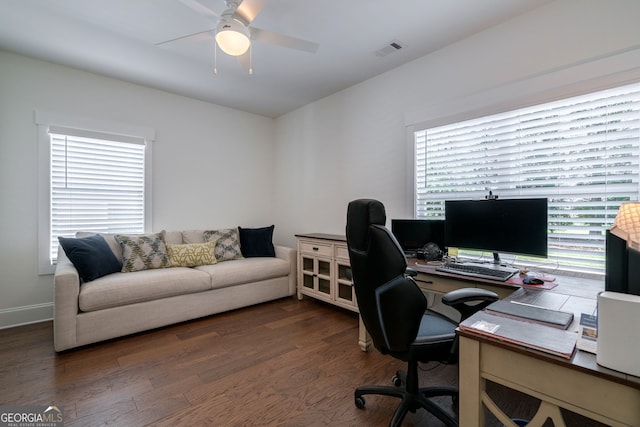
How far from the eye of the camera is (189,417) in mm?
1667

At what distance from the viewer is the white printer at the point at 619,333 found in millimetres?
802

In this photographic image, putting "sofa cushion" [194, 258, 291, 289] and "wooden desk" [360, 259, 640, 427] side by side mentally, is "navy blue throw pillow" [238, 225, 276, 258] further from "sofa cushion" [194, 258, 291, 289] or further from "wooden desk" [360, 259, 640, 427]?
"wooden desk" [360, 259, 640, 427]

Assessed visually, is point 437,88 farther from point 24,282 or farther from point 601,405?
point 24,282

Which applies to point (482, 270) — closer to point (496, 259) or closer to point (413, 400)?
point (496, 259)

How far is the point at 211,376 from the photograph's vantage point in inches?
82.0

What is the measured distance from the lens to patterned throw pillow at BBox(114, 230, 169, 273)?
10.1 feet

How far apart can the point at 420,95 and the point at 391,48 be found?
0.52m

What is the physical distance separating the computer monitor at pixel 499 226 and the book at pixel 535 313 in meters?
0.73

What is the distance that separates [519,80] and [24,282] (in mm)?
4942

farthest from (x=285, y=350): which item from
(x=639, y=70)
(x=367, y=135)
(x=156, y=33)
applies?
(x=639, y=70)

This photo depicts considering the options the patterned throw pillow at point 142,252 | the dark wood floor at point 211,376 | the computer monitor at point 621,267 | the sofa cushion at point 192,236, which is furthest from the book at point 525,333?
the sofa cushion at point 192,236

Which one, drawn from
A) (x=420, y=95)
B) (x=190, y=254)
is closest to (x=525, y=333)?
(x=420, y=95)

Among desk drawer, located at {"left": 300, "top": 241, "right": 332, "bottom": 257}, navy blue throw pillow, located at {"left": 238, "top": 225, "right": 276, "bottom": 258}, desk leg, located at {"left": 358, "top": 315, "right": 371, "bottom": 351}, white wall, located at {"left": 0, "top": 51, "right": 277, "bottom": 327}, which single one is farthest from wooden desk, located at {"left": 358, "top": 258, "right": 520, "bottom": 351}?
white wall, located at {"left": 0, "top": 51, "right": 277, "bottom": 327}

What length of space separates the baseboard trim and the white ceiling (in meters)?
2.56
